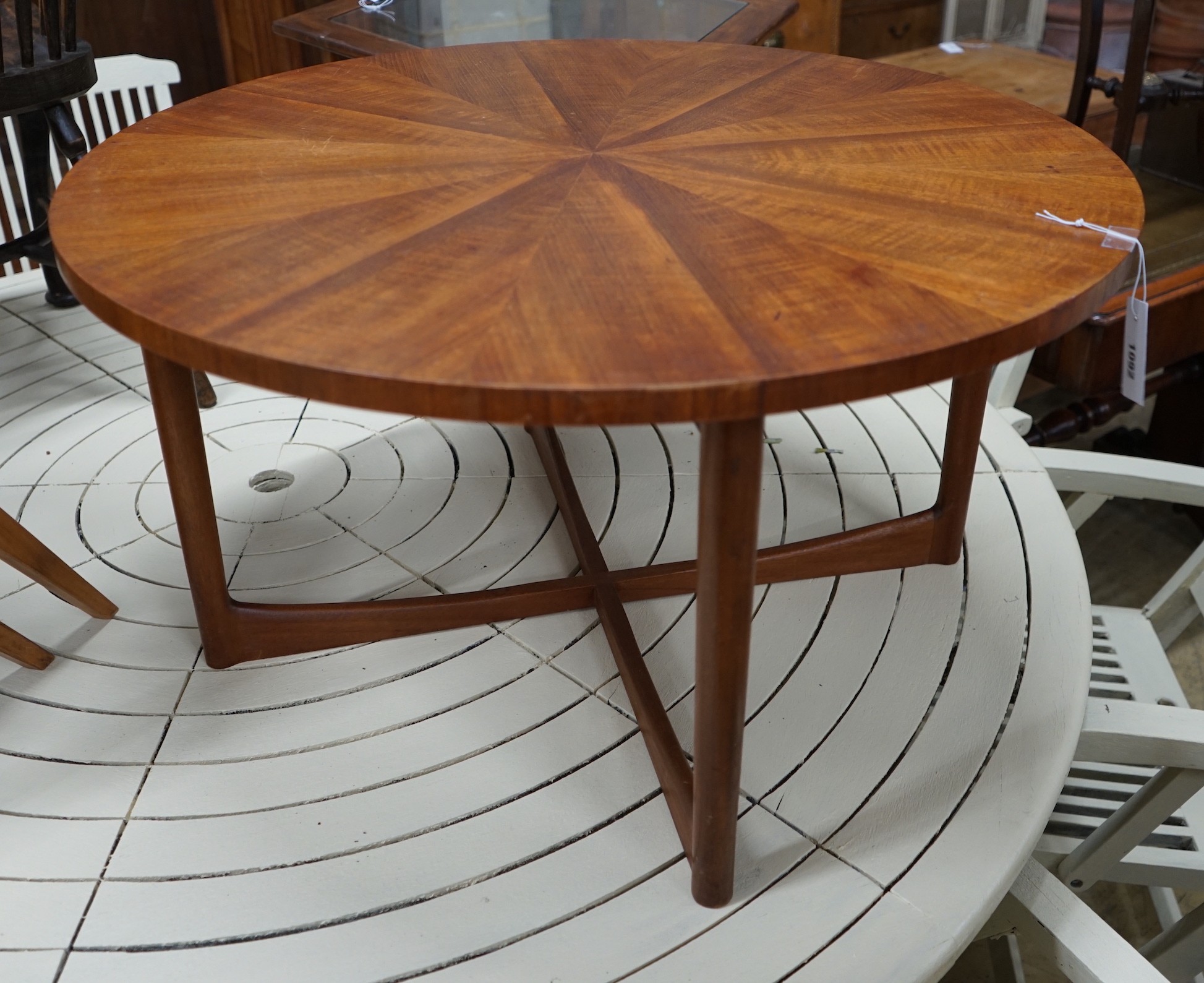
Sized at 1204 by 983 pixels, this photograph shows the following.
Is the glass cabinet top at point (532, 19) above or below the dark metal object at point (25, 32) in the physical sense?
below

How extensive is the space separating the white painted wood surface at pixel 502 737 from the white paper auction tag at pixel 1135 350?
0.36m

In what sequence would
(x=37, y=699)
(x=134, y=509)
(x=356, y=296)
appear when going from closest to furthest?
(x=356, y=296)
(x=37, y=699)
(x=134, y=509)

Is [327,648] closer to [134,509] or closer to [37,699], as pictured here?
[37,699]

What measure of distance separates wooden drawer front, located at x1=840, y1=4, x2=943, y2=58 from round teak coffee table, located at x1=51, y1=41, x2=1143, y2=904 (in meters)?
3.10

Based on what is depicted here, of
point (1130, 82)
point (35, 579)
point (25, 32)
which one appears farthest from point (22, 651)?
point (1130, 82)

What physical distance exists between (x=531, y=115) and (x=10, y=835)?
0.99m

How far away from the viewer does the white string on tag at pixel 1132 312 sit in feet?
3.08

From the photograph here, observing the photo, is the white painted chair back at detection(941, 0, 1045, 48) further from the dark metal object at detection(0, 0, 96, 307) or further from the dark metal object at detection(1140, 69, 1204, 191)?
the dark metal object at detection(0, 0, 96, 307)

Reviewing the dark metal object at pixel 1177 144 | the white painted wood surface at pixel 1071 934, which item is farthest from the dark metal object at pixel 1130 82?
the white painted wood surface at pixel 1071 934

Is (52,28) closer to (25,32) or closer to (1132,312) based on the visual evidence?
(25,32)

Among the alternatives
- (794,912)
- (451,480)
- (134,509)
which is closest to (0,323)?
(134,509)

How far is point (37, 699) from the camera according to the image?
1298 mm

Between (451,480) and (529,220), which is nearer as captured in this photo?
(529,220)

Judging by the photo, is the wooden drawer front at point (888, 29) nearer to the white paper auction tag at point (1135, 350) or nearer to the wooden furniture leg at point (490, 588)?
the wooden furniture leg at point (490, 588)
